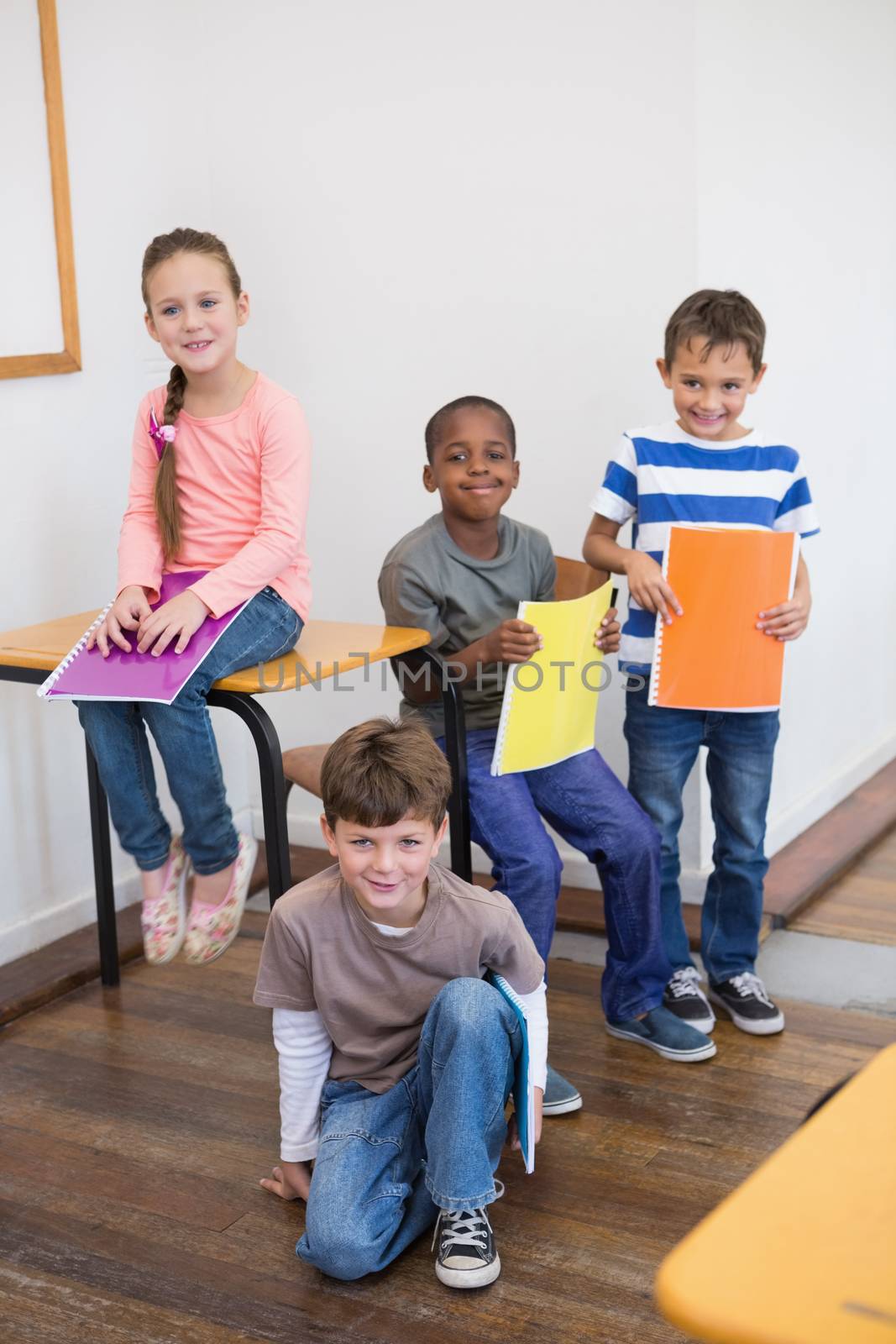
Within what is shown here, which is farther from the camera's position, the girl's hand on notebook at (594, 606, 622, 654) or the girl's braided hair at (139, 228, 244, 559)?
the girl's hand on notebook at (594, 606, 622, 654)

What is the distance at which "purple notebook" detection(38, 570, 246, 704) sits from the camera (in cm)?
206

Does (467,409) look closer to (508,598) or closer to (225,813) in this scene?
(508,598)

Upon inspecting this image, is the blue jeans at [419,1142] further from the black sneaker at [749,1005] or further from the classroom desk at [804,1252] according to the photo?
the classroom desk at [804,1252]

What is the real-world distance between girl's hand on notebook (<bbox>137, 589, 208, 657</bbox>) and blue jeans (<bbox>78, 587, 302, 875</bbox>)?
0.16ft

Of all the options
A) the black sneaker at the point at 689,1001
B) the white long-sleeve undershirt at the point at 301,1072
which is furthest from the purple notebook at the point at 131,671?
the black sneaker at the point at 689,1001

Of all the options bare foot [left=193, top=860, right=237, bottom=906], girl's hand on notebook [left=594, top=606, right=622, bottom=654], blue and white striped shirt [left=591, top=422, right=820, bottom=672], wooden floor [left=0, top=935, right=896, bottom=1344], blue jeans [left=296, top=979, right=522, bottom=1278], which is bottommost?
wooden floor [left=0, top=935, right=896, bottom=1344]

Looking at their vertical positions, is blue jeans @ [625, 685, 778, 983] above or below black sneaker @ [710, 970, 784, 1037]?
above

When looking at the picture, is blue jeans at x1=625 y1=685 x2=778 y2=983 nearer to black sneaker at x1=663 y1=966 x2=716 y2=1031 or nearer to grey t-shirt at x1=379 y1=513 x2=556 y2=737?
black sneaker at x1=663 y1=966 x2=716 y2=1031

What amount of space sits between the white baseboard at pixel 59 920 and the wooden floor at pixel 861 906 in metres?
1.38

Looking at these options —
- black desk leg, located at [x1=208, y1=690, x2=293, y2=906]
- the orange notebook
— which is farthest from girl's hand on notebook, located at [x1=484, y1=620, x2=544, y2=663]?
black desk leg, located at [x1=208, y1=690, x2=293, y2=906]

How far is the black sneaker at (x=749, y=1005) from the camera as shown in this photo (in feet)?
7.73

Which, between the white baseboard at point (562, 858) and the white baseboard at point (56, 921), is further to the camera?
the white baseboard at point (562, 858)

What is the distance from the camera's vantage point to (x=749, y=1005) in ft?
7.80

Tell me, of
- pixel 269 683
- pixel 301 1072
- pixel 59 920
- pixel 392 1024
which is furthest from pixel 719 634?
pixel 59 920
